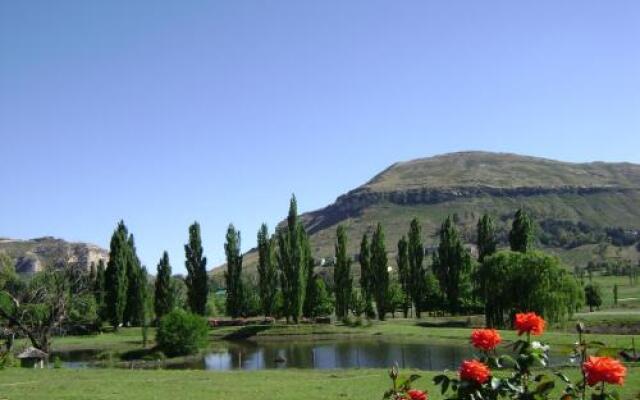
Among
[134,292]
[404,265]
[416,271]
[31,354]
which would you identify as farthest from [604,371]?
[404,265]

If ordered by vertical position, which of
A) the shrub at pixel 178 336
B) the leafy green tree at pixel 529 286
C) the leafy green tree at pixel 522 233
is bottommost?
the shrub at pixel 178 336

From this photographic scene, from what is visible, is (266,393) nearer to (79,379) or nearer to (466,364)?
(79,379)

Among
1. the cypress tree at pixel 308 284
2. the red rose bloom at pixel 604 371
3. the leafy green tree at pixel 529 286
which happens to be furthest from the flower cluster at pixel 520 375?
the cypress tree at pixel 308 284

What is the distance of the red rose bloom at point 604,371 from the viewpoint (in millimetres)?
4914

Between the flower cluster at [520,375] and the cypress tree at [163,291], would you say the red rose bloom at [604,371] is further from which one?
the cypress tree at [163,291]

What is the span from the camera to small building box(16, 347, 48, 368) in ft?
134

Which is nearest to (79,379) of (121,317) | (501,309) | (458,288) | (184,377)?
(184,377)

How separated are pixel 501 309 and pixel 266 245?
120 ft

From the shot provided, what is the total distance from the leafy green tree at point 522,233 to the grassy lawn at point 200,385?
48205mm

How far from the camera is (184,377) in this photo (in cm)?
2984

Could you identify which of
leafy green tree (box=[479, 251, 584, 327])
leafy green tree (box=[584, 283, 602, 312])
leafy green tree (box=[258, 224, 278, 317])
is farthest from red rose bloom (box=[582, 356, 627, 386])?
leafy green tree (box=[584, 283, 602, 312])

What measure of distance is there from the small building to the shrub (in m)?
16.0

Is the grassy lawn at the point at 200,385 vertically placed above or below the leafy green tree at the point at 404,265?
below

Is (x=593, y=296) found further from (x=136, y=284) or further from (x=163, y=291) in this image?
(x=136, y=284)
